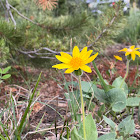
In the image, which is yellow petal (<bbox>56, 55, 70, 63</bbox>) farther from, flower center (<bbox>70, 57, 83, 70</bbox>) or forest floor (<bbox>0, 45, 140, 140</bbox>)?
forest floor (<bbox>0, 45, 140, 140</bbox>)

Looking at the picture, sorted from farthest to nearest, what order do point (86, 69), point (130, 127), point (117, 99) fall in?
point (117, 99), point (130, 127), point (86, 69)

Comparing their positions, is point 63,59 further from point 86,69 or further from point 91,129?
point 91,129

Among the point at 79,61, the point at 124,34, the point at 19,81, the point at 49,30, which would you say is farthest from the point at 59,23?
the point at 124,34

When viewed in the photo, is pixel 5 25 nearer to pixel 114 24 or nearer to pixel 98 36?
pixel 98 36

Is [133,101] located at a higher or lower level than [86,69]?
lower

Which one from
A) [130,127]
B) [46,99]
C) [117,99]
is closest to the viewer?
[130,127]

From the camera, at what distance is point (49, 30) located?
1.73 metres

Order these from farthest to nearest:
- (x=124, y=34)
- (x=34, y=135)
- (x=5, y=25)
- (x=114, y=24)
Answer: (x=124, y=34)
(x=114, y=24)
(x=5, y=25)
(x=34, y=135)

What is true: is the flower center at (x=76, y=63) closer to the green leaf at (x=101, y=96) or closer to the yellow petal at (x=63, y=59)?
the yellow petal at (x=63, y=59)

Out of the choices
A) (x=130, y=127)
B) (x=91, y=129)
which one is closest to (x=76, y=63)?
(x=91, y=129)

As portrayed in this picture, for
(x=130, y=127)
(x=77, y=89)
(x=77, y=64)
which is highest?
(x=77, y=64)

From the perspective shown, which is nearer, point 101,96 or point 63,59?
point 63,59

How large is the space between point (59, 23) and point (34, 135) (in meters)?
1.16

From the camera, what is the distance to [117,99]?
2.87ft
